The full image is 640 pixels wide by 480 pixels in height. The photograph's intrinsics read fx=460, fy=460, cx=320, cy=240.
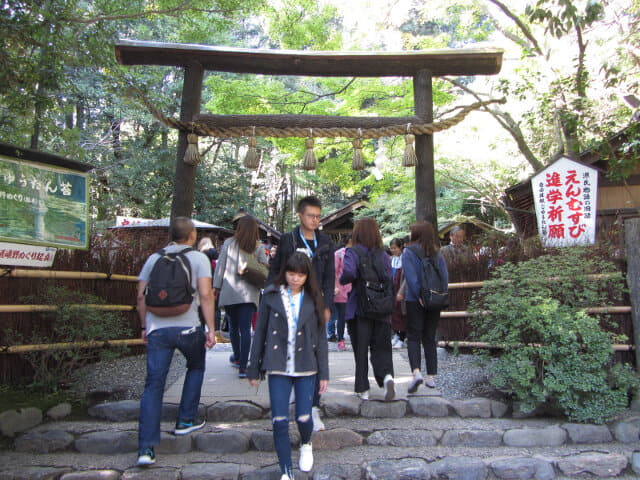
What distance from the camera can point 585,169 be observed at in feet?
24.7

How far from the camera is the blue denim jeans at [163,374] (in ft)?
11.5

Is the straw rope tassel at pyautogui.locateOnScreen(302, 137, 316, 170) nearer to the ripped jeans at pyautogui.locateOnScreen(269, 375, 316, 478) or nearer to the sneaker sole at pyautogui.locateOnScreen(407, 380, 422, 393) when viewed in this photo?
the sneaker sole at pyautogui.locateOnScreen(407, 380, 422, 393)

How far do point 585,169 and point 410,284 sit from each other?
4.58 meters

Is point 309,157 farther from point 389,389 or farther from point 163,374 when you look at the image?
point 163,374

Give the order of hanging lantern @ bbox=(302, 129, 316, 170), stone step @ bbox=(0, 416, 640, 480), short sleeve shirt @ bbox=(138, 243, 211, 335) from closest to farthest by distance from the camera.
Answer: stone step @ bbox=(0, 416, 640, 480) → short sleeve shirt @ bbox=(138, 243, 211, 335) → hanging lantern @ bbox=(302, 129, 316, 170)

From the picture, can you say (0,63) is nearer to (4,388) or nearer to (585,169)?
(4,388)

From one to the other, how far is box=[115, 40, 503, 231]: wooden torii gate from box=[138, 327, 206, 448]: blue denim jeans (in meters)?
2.98

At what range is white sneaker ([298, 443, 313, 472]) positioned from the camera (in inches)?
134

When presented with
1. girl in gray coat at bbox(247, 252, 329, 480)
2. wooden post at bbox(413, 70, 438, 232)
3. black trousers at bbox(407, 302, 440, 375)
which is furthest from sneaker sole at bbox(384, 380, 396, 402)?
wooden post at bbox(413, 70, 438, 232)

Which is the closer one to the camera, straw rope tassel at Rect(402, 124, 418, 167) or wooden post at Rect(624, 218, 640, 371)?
wooden post at Rect(624, 218, 640, 371)

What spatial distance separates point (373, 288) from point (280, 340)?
1.37 metres

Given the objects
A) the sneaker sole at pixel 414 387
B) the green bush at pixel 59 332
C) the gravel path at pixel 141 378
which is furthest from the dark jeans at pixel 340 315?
the green bush at pixel 59 332

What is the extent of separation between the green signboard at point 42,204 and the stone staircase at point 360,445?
2.01 m

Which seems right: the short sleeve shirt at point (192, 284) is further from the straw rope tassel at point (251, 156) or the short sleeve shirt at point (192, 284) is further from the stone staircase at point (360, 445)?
the straw rope tassel at point (251, 156)
